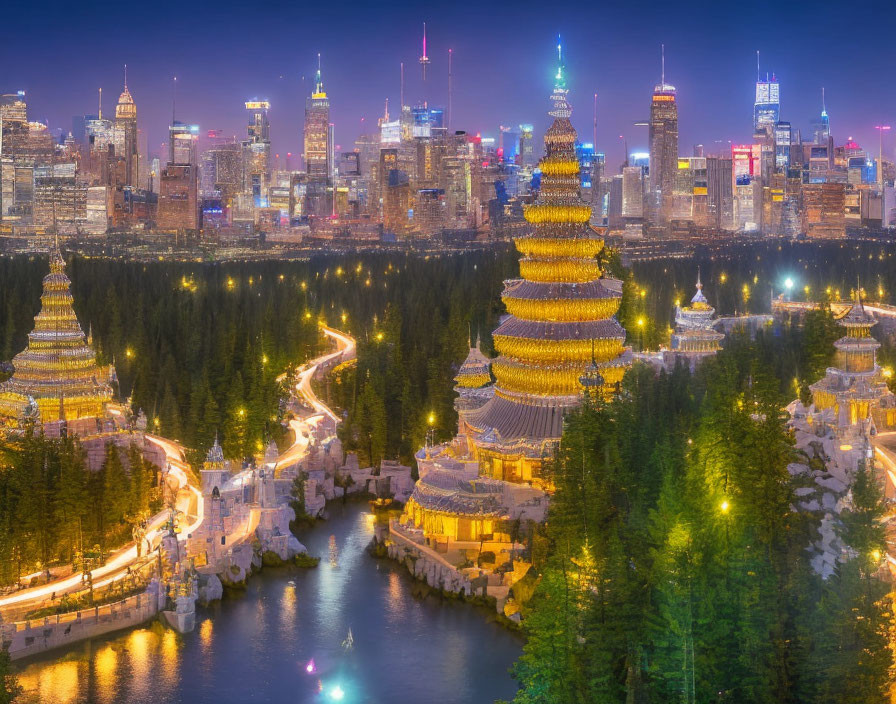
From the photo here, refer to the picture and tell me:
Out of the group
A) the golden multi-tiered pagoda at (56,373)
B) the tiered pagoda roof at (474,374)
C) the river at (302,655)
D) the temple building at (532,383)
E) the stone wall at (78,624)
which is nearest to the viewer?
the river at (302,655)

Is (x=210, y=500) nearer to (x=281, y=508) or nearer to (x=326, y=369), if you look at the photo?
(x=281, y=508)

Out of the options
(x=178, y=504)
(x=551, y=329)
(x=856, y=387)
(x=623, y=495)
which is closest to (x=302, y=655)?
(x=623, y=495)

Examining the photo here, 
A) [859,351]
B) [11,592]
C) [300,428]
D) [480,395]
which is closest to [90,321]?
[300,428]

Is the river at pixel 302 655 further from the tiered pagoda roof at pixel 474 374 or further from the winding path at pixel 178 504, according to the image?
the tiered pagoda roof at pixel 474 374

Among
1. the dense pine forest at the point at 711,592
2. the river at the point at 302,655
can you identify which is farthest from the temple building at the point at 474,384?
the dense pine forest at the point at 711,592

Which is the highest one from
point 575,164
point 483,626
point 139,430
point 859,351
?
point 575,164

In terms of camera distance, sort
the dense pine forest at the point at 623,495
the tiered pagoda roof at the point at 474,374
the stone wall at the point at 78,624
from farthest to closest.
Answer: the tiered pagoda roof at the point at 474,374 → the stone wall at the point at 78,624 → the dense pine forest at the point at 623,495
